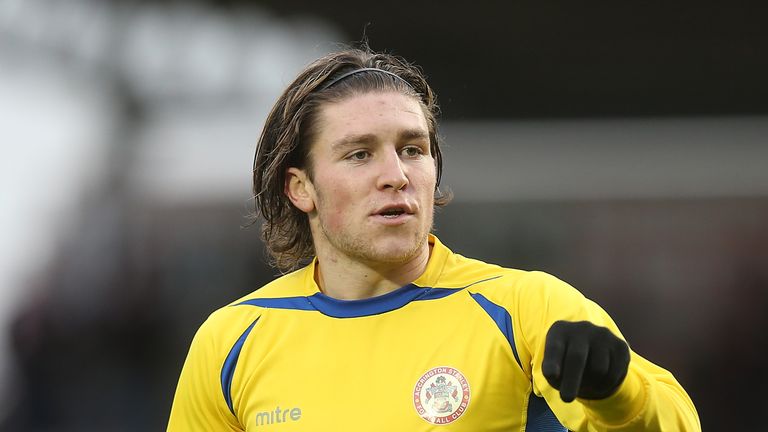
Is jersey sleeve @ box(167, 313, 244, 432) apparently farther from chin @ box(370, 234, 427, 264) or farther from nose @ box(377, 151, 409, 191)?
nose @ box(377, 151, 409, 191)

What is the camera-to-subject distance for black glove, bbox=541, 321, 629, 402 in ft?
6.65

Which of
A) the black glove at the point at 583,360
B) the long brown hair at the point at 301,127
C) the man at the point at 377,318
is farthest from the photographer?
the long brown hair at the point at 301,127

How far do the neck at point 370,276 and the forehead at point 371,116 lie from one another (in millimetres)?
333

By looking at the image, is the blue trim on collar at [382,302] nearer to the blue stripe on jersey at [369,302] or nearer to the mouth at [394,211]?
the blue stripe on jersey at [369,302]

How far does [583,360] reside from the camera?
6.67 ft

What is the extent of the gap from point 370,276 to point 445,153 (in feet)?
17.3

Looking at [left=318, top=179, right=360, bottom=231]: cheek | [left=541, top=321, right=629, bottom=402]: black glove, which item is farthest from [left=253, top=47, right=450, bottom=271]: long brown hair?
[left=541, top=321, right=629, bottom=402]: black glove

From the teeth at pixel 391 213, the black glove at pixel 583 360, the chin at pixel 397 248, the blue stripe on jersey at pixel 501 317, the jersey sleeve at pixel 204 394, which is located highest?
the teeth at pixel 391 213

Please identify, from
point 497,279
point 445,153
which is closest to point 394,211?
point 497,279

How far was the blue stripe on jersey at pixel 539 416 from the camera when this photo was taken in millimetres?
2561

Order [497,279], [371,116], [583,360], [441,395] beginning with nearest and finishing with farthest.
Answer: [583,360] → [441,395] → [497,279] → [371,116]

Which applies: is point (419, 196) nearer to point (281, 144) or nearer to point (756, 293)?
point (281, 144)

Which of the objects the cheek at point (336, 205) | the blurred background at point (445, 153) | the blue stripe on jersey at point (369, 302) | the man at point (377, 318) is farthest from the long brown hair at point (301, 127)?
the blurred background at point (445, 153)

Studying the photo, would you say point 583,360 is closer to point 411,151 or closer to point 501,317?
point 501,317
